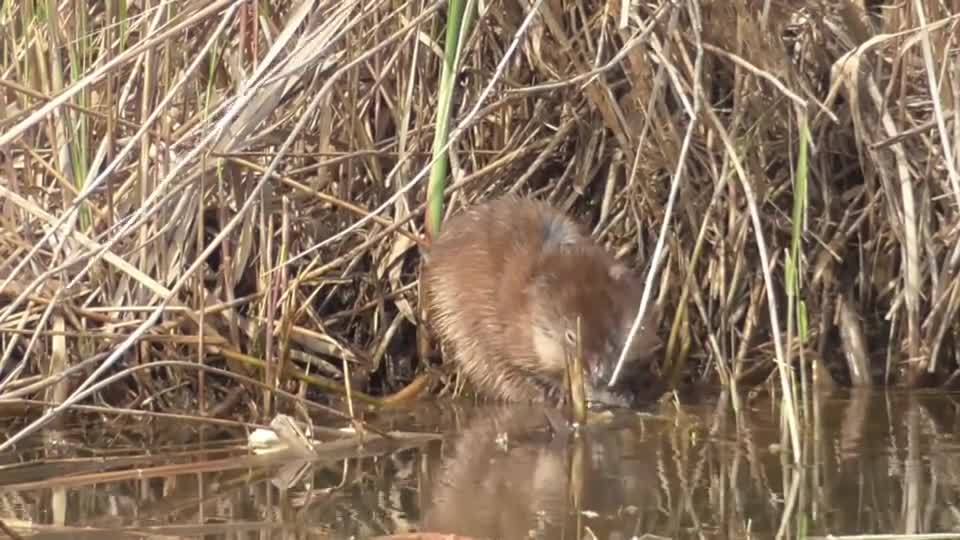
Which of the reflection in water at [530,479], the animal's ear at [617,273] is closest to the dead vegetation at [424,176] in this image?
the animal's ear at [617,273]

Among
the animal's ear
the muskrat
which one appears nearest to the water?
the muskrat

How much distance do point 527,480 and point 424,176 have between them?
91 centimetres

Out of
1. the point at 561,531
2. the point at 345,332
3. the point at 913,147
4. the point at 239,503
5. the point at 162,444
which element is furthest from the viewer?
the point at 345,332

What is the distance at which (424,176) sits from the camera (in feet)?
13.5

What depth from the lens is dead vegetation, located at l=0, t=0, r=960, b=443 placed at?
163 inches

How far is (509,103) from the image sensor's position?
4590 millimetres

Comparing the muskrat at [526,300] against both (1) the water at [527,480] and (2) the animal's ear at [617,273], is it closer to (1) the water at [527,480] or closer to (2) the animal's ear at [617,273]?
(2) the animal's ear at [617,273]

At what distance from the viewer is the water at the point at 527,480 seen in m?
3.15

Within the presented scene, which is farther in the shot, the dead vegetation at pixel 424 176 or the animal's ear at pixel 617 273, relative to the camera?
the animal's ear at pixel 617 273

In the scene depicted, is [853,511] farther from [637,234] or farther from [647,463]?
[637,234]

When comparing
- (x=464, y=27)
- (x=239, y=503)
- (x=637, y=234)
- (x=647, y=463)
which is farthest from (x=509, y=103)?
(x=239, y=503)

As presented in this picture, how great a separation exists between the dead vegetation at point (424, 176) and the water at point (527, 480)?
262mm

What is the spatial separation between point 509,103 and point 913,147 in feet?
3.45

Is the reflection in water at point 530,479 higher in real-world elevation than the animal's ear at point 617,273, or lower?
lower
